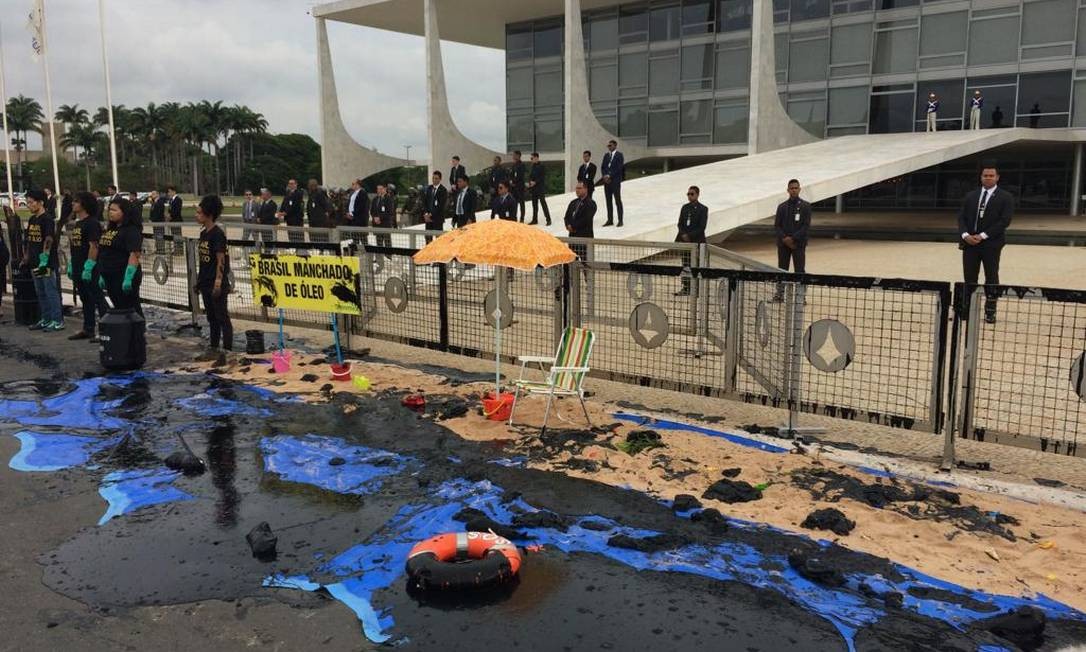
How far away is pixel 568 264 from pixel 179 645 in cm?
551

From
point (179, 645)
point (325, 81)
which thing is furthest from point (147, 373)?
point (325, 81)

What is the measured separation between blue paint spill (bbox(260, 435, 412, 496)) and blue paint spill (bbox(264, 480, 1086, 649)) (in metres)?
0.73

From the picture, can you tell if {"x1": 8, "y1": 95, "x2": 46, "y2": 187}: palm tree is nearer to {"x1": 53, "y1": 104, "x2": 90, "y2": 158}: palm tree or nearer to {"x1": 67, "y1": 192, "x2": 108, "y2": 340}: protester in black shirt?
{"x1": 53, "y1": 104, "x2": 90, "y2": 158}: palm tree

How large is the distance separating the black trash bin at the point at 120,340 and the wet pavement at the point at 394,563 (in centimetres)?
263

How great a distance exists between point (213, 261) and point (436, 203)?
28.9 feet

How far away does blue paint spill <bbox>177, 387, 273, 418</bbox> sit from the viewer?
784cm

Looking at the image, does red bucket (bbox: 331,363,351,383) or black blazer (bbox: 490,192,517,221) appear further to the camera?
black blazer (bbox: 490,192,517,221)

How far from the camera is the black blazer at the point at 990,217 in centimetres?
1048

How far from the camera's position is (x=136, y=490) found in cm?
579

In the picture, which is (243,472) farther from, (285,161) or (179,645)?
(285,161)

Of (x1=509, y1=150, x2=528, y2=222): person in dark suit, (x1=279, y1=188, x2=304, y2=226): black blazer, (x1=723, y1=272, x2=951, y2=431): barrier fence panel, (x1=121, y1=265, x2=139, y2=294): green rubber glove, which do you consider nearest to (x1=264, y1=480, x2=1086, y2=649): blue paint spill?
(x1=723, y1=272, x2=951, y2=431): barrier fence panel

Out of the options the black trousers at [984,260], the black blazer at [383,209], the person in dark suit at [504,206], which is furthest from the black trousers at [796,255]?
the black blazer at [383,209]

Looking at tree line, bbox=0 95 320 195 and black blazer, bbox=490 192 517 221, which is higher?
tree line, bbox=0 95 320 195

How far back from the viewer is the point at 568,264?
8430mm
